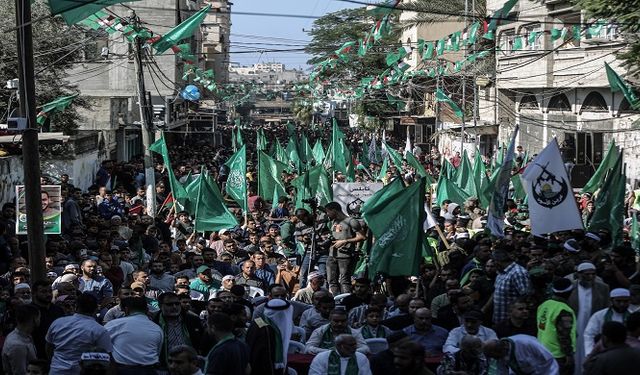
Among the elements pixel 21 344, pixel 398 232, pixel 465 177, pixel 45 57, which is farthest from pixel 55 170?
pixel 21 344

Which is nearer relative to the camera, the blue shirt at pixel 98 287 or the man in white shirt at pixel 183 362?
the man in white shirt at pixel 183 362

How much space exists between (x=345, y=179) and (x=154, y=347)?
20.7 m

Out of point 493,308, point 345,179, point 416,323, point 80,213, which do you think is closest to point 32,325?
point 416,323

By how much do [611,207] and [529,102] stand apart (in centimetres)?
2706

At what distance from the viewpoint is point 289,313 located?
10.4 meters

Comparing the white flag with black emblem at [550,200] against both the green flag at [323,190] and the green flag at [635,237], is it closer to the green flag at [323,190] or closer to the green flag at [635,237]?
the green flag at [635,237]

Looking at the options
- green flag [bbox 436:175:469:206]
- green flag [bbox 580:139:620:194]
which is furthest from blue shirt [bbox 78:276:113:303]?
green flag [bbox 436:175:469:206]

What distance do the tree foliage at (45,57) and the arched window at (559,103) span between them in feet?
48.8

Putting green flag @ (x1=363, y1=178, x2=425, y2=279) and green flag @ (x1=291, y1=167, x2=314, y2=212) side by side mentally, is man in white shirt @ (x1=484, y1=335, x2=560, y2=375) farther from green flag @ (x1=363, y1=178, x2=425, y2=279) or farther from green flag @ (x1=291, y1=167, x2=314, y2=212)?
green flag @ (x1=291, y1=167, x2=314, y2=212)

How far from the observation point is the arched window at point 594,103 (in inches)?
1476

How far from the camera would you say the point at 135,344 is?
9539 millimetres

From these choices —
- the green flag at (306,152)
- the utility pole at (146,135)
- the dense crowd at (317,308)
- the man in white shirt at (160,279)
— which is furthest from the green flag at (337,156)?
the man in white shirt at (160,279)

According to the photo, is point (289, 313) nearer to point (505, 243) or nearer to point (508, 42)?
point (505, 243)

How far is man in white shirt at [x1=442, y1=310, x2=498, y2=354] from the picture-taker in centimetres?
1023
